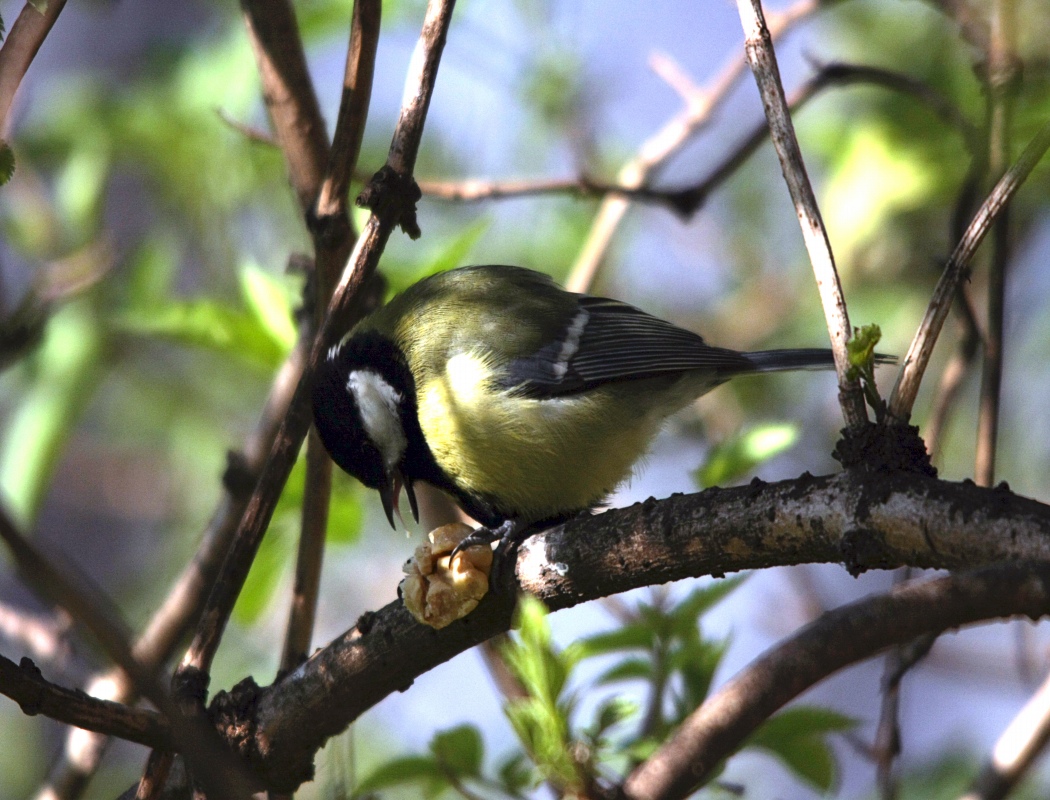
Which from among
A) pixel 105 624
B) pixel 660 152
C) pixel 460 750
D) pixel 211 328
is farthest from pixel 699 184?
pixel 105 624

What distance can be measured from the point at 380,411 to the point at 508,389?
35 centimetres

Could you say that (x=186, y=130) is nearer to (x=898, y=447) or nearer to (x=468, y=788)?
(x=468, y=788)

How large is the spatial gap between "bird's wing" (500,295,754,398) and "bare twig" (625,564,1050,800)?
4.39 feet

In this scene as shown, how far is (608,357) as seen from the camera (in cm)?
257

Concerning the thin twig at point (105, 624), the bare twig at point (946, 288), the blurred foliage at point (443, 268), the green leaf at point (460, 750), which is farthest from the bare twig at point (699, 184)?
the thin twig at point (105, 624)

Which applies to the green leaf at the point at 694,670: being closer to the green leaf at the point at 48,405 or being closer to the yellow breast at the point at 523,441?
the yellow breast at the point at 523,441

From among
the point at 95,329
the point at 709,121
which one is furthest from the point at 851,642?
the point at 95,329

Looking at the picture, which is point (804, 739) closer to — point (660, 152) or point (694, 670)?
point (694, 670)

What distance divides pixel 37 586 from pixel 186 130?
235 cm

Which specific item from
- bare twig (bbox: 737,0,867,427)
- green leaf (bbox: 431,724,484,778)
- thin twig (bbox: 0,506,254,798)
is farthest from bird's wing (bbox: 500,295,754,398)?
thin twig (bbox: 0,506,254,798)

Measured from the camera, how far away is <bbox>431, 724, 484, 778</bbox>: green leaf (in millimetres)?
1609

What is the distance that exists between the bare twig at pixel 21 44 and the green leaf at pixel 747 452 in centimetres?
131

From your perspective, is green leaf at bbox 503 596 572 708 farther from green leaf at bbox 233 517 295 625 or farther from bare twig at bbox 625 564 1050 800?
green leaf at bbox 233 517 295 625

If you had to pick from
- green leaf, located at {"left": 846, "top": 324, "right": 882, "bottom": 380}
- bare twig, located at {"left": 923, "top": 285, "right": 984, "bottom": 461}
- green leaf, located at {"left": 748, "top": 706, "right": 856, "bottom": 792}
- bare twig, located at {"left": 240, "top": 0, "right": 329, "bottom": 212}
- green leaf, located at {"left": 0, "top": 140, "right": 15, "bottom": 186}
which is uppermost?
bare twig, located at {"left": 240, "top": 0, "right": 329, "bottom": 212}
